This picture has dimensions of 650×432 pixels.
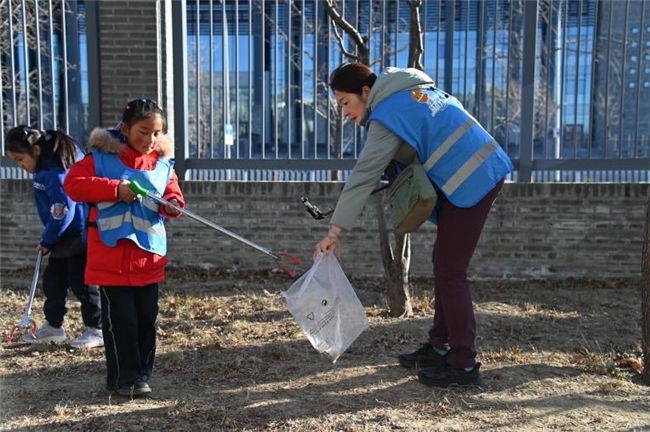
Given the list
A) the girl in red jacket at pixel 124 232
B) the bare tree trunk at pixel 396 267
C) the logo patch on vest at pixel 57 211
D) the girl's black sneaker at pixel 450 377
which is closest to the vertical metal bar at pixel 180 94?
the logo patch on vest at pixel 57 211

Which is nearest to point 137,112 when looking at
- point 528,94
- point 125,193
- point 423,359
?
point 125,193

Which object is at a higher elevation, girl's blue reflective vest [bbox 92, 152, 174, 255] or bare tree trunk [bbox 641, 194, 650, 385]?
girl's blue reflective vest [bbox 92, 152, 174, 255]

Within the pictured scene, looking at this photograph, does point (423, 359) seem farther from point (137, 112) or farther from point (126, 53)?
point (126, 53)

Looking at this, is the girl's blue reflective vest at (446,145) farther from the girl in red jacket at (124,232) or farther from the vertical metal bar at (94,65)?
the vertical metal bar at (94,65)

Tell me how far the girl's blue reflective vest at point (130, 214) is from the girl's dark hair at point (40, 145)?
98 cm

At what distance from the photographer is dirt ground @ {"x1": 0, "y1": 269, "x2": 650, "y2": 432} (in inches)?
120

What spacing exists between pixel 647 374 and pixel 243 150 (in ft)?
15.7

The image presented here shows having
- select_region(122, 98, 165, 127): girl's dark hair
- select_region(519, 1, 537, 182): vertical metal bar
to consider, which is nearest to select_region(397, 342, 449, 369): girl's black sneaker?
select_region(122, 98, 165, 127): girl's dark hair

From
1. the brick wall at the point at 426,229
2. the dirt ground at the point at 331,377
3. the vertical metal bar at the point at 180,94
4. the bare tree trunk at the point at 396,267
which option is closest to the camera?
the dirt ground at the point at 331,377

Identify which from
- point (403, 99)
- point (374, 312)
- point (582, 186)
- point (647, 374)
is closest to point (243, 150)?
point (374, 312)

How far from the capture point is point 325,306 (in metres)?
3.34

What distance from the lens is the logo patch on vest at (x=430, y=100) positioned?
314 cm

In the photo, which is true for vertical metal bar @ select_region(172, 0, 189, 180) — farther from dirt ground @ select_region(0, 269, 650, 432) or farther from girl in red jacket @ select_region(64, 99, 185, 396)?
girl in red jacket @ select_region(64, 99, 185, 396)

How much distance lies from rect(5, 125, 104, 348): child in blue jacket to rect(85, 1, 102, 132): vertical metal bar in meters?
2.68
